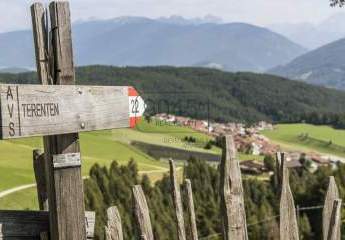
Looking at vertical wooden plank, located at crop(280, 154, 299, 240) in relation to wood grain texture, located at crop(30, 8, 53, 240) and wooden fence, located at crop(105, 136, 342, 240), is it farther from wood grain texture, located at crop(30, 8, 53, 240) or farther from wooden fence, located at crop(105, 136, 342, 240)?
wood grain texture, located at crop(30, 8, 53, 240)

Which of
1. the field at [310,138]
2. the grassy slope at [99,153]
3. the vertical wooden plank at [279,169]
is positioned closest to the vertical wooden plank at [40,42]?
the vertical wooden plank at [279,169]

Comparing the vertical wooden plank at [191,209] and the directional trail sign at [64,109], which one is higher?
the directional trail sign at [64,109]

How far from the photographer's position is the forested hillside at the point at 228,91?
132750 millimetres

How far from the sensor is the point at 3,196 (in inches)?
1320

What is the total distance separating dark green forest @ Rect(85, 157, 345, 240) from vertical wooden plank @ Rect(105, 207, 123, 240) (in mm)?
23010

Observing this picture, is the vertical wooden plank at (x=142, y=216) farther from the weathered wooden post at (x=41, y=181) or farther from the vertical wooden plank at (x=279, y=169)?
the vertical wooden plank at (x=279, y=169)

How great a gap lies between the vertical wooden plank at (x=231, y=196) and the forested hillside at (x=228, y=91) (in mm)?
113002

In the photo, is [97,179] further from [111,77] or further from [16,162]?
[111,77]

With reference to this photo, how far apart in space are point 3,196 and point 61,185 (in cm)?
3227

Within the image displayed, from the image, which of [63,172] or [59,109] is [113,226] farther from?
[59,109]

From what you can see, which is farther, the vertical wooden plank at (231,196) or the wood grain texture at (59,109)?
the vertical wooden plank at (231,196)

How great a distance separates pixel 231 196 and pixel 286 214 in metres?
0.39

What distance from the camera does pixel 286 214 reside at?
122 inches

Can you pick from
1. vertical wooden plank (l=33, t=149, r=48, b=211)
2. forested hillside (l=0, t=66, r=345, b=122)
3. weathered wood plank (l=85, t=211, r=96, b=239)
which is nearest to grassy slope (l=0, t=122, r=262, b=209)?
vertical wooden plank (l=33, t=149, r=48, b=211)
